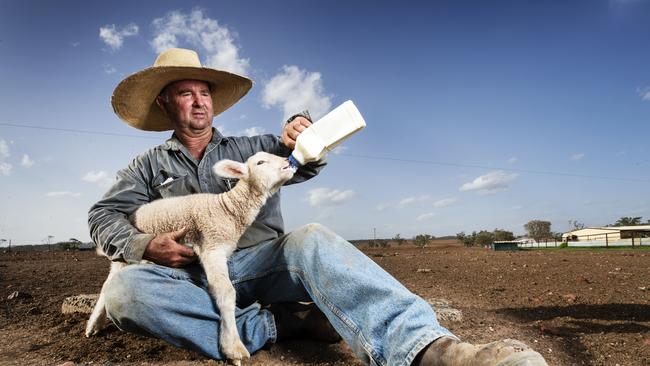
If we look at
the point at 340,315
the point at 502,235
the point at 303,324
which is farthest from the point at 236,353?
the point at 502,235

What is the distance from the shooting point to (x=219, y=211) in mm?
3852

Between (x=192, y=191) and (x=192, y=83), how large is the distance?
42.3 inches

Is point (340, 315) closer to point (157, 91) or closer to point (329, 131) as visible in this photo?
point (329, 131)

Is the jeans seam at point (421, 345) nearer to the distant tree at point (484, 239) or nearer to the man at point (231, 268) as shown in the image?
the man at point (231, 268)

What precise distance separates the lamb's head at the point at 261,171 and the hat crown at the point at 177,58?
1.11 m

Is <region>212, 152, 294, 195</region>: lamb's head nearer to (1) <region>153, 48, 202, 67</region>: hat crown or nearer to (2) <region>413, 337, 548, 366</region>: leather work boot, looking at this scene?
(1) <region>153, 48, 202, 67</region>: hat crown

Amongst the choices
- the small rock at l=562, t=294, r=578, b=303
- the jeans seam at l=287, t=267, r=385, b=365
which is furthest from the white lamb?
the small rock at l=562, t=294, r=578, b=303

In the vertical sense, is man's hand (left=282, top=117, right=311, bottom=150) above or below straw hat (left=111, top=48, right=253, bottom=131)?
below

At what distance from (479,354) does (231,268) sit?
208cm

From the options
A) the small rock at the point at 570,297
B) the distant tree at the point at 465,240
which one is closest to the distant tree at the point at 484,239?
the distant tree at the point at 465,240

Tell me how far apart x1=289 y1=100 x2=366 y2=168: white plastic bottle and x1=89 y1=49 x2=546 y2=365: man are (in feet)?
0.86

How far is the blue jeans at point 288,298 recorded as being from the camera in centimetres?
257

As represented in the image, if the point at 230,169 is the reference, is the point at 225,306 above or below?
below

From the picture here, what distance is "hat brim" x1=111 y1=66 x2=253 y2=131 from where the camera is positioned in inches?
166
